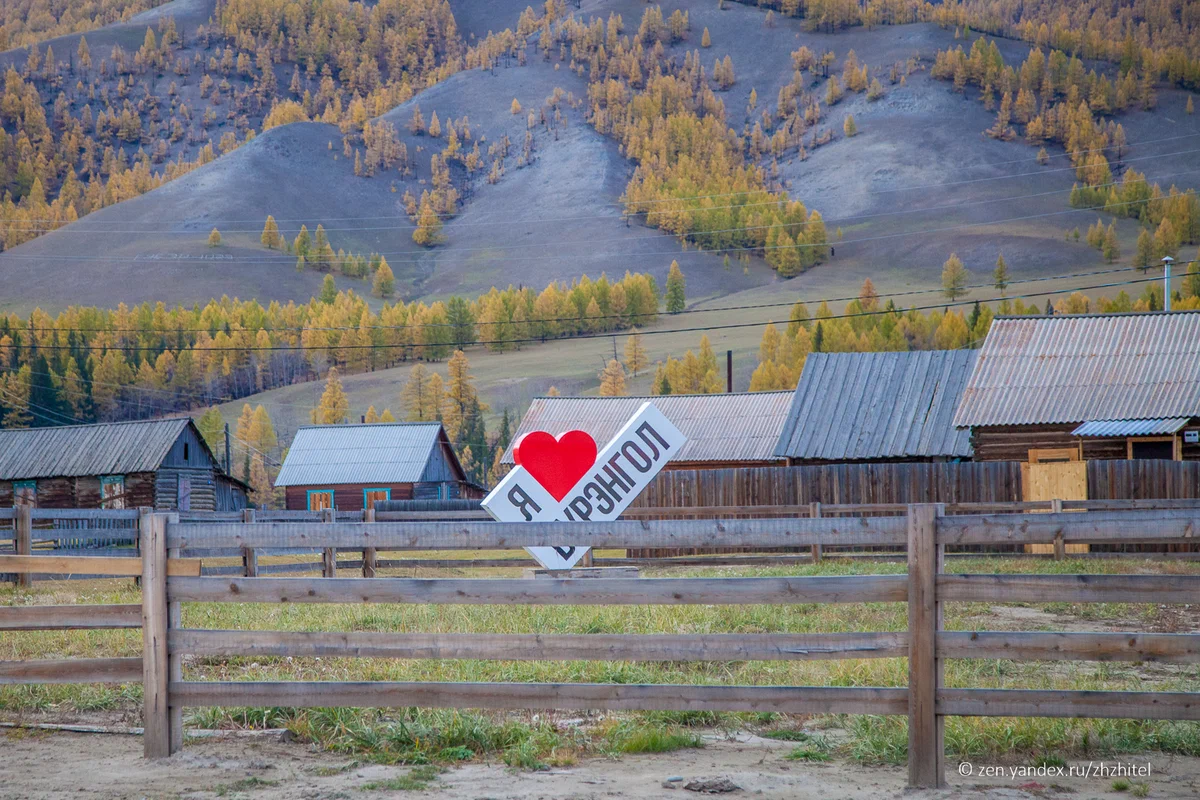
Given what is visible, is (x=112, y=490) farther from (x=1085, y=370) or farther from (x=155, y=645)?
(x=155, y=645)

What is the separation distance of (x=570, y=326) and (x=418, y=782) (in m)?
164

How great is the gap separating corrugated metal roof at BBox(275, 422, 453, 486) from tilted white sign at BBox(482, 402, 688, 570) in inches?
1586

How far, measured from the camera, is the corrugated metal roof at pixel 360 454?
5422cm

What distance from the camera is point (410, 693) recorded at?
6090mm

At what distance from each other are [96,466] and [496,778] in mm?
44231

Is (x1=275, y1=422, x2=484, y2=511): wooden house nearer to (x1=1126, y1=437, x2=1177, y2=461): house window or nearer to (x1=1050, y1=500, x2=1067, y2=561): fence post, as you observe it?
(x1=1126, y1=437, x2=1177, y2=461): house window

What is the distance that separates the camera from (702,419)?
4100 cm

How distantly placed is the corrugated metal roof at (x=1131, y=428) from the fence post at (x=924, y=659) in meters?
22.2

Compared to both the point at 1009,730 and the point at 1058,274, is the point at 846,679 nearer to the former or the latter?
the point at 1009,730

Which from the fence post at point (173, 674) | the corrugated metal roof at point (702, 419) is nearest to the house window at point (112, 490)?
the corrugated metal roof at point (702, 419)

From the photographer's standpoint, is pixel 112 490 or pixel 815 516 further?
pixel 112 490

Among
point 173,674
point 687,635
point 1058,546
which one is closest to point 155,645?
point 173,674

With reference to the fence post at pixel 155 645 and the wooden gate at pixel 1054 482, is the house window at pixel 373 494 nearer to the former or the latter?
the wooden gate at pixel 1054 482
